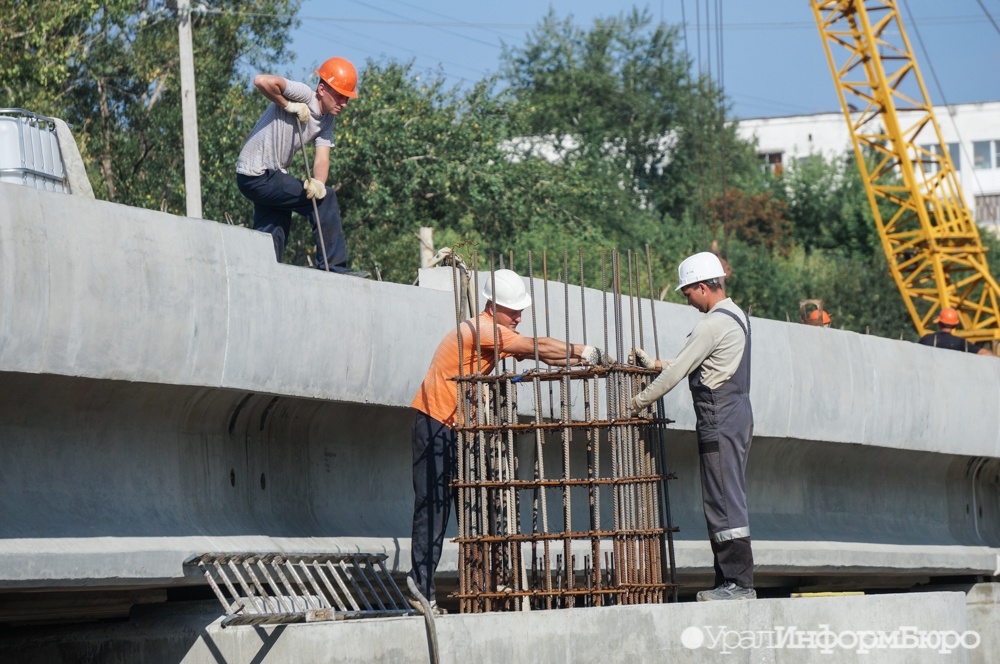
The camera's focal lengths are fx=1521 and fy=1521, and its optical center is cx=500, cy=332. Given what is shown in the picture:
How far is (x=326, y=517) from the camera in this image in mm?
8203

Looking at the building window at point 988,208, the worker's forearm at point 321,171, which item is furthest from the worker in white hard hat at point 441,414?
the building window at point 988,208

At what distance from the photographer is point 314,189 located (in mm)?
9203

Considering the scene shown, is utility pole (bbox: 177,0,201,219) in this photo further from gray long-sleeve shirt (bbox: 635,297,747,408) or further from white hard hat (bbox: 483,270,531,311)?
gray long-sleeve shirt (bbox: 635,297,747,408)

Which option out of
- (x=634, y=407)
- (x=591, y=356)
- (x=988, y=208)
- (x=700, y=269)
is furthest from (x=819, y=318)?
(x=988, y=208)

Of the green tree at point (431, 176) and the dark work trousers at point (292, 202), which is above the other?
the green tree at point (431, 176)

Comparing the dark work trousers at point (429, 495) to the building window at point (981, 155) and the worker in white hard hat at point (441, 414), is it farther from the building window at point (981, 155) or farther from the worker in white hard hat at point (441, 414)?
the building window at point (981, 155)

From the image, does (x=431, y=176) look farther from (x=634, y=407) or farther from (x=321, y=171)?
(x=634, y=407)

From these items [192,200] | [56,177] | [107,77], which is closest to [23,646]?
[56,177]

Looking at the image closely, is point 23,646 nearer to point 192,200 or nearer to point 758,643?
point 758,643

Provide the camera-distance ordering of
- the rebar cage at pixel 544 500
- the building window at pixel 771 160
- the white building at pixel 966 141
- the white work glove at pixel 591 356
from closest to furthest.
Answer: the rebar cage at pixel 544 500
the white work glove at pixel 591 356
the building window at pixel 771 160
the white building at pixel 966 141

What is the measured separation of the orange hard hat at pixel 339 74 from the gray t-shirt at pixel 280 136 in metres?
0.14

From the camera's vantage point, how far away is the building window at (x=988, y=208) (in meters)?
78.9

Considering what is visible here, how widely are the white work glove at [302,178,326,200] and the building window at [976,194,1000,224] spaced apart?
74385 millimetres

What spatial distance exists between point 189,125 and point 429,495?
16.2 m
